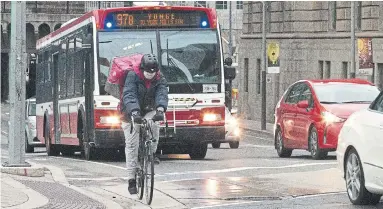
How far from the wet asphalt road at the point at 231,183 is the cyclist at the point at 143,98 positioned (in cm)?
62

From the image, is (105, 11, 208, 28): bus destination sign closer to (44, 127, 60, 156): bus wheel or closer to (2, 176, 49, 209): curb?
(2, 176, 49, 209): curb

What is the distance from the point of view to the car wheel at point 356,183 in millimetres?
13555

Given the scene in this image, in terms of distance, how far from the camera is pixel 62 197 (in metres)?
14.6

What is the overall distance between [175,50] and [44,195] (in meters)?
9.29

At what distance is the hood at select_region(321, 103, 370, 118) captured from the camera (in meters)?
23.4

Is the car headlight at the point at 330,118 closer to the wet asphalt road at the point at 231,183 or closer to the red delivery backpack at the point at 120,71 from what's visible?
the wet asphalt road at the point at 231,183

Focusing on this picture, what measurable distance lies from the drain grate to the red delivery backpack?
121 centimetres

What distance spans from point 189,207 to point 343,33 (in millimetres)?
36527

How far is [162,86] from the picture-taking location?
577 inches

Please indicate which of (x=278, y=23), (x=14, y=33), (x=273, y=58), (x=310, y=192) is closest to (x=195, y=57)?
(x=14, y=33)

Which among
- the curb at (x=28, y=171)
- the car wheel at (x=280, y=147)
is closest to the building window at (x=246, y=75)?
the car wheel at (x=280, y=147)

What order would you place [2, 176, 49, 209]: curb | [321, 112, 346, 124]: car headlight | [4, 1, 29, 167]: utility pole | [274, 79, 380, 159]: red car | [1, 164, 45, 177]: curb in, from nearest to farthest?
[2, 176, 49, 209]: curb < [1, 164, 45, 177]: curb < [4, 1, 29, 167]: utility pole < [321, 112, 346, 124]: car headlight < [274, 79, 380, 159]: red car

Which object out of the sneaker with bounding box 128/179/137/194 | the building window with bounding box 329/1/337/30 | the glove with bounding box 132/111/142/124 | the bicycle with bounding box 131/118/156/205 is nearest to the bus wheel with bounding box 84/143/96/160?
the sneaker with bounding box 128/179/137/194

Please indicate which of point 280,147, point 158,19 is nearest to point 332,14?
point 280,147
